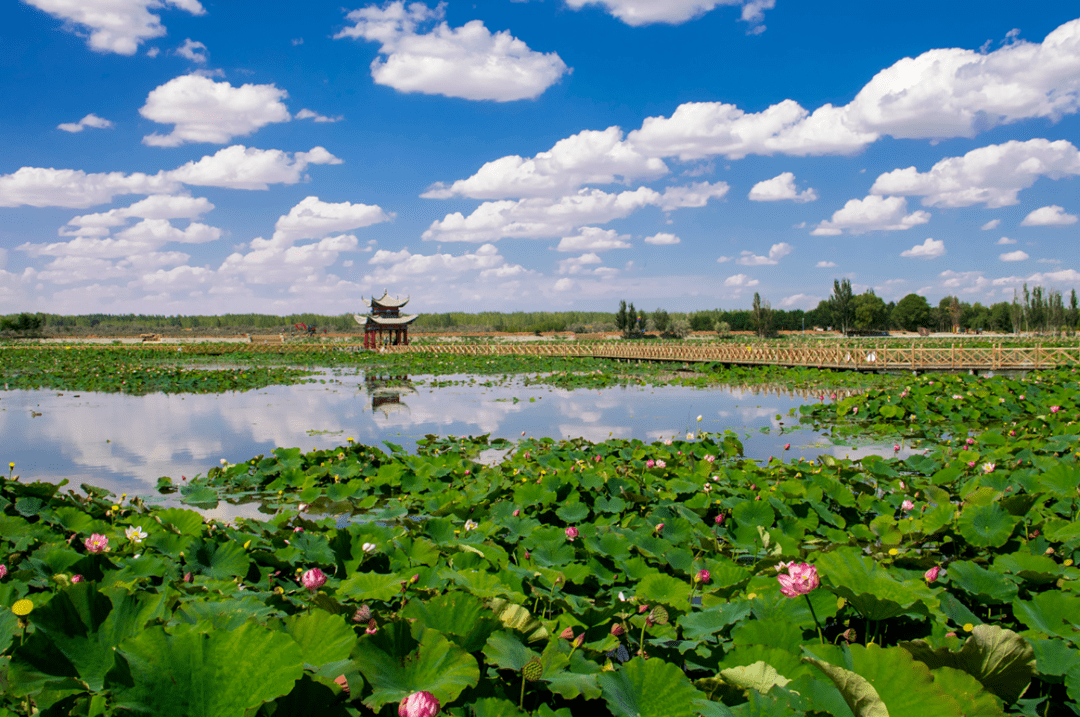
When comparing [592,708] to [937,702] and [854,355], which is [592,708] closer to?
[937,702]

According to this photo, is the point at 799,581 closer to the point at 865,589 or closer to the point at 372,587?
the point at 865,589

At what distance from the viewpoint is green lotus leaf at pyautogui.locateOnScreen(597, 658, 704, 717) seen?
1.51m

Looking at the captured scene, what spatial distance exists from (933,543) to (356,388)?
17744 millimetres

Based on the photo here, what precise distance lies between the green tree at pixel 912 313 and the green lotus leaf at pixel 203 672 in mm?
96782

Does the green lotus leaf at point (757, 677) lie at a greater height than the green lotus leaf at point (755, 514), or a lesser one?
greater

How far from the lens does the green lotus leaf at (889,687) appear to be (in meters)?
1.30

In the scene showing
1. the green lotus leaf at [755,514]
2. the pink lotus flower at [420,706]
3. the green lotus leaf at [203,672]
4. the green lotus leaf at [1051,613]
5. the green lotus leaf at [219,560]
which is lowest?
the green lotus leaf at [755,514]

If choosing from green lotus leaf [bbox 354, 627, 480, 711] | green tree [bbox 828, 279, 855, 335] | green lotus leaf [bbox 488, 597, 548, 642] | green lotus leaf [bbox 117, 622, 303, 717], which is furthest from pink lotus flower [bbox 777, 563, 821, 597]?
green tree [bbox 828, 279, 855, 335]

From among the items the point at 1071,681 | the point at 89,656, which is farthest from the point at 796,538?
the point at 89,656

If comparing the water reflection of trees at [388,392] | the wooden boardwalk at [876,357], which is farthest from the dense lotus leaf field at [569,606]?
the wooden boardwalk at [876,357]

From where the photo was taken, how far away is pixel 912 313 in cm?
8475

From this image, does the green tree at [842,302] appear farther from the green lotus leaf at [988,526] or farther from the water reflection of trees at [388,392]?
the green lotus leaf at [988,526]

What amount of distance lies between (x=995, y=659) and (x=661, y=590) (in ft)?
3.39

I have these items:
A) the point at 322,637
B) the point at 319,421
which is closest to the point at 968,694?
the point at 322,637
